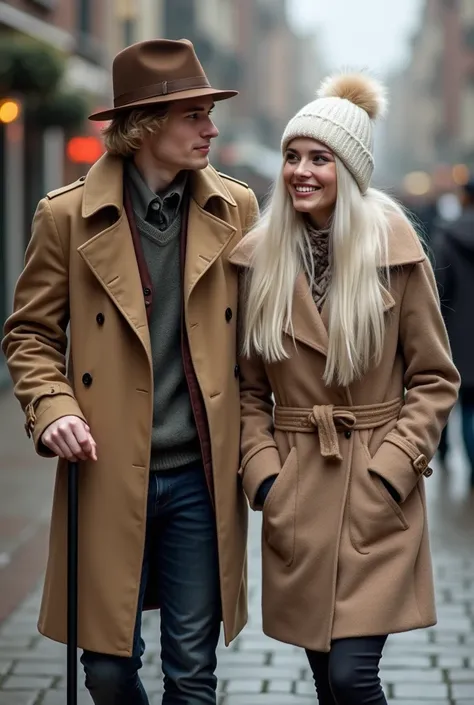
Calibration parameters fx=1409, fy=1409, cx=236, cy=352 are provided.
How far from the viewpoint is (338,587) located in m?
3.73

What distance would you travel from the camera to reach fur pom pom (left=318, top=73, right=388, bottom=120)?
155 inches

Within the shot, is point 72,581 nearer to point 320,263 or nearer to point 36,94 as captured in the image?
point 320,263

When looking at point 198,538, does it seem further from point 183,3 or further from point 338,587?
point 183,3

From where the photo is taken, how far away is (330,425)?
3736 millimetres

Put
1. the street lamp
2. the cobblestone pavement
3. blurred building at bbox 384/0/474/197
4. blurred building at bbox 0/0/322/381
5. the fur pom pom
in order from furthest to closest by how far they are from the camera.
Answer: blurred building at bbox 384/0/474/197
blurred building at bbox 0/0/322/381
the street lamp
the cobblestone pavement
the fur pom pom

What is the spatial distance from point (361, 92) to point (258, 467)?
109 centimetres

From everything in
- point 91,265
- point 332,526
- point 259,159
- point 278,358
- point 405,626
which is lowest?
point 259,159

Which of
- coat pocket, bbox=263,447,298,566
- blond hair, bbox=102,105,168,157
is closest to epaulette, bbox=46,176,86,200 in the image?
blond hair, bbox=102,105,168,157

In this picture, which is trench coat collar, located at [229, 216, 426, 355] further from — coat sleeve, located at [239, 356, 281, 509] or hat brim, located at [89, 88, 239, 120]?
hat brim, located at [89, 88, 239, 120]

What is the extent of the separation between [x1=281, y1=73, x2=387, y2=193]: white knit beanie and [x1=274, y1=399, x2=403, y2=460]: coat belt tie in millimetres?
598

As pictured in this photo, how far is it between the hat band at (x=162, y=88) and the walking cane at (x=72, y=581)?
100 centimetres

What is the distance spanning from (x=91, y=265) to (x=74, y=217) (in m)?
0.16

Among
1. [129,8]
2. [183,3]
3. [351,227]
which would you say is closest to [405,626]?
[351,227]

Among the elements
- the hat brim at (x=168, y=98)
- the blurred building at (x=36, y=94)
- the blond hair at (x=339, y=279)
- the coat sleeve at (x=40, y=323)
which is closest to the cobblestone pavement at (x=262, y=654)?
the coat sleeve at (x=40, y=323)
